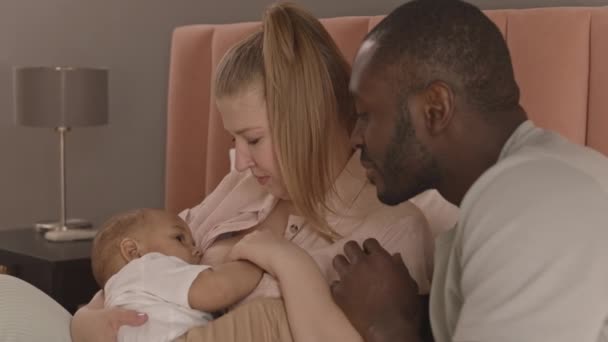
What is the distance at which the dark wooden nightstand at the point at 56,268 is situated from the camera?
3.10 meters

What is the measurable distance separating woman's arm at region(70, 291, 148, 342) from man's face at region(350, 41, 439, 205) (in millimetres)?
561

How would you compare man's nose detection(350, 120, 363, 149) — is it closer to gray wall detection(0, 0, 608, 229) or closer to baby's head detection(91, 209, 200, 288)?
baby's head detection(91, 209, 200, 288)

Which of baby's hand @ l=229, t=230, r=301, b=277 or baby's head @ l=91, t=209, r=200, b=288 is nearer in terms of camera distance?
baby's hand @ l=229, t=230, r=301, b=277

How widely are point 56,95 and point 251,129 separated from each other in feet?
5.78

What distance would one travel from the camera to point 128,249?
1.90 meters

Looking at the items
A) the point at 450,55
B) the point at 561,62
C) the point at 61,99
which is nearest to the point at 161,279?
the point at 450,55

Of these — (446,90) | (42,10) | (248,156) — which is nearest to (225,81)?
(248,156)

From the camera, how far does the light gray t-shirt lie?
110cm

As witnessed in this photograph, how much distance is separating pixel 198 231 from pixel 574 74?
915 millimetres

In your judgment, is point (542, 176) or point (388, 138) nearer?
point (542, 176)

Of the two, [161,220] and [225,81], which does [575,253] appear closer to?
[225,81]

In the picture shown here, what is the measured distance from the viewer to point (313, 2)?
3191 mm

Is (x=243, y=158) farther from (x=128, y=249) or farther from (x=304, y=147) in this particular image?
(x=128, y=249)

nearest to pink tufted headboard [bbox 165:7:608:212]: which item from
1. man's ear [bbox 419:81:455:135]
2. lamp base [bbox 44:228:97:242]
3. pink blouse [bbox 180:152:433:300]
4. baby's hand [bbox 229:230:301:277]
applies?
pink blouse [bbox 180:152:433:300]
